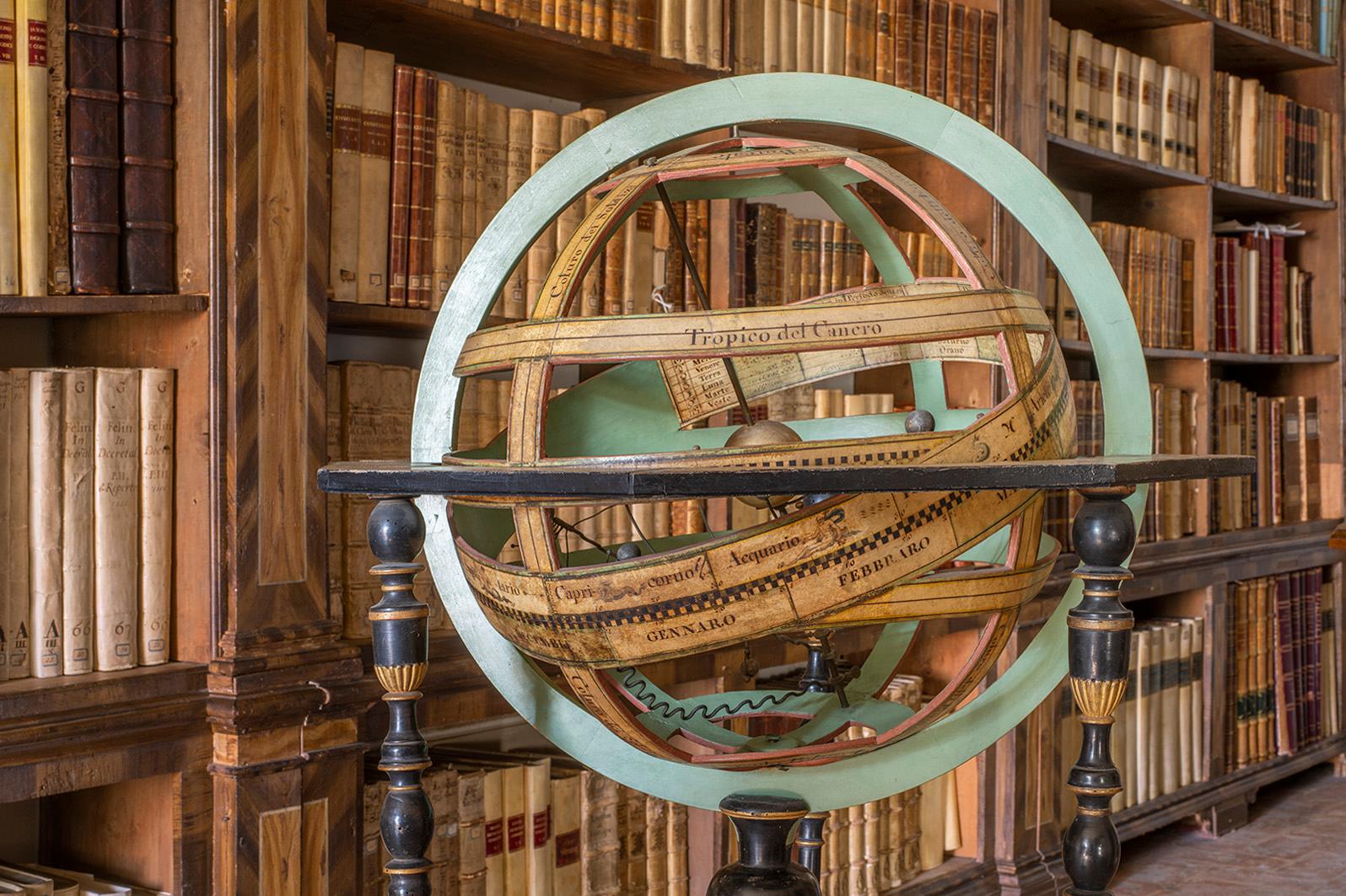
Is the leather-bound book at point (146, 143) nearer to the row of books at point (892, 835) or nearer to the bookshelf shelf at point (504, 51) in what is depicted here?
the bookshelf shelf at point (504, 51)

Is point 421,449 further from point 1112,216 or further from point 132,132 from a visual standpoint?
point 1112,216

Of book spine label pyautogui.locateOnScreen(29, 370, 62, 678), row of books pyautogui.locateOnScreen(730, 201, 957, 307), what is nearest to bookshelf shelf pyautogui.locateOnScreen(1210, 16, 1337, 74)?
row of books pyautogui.locateOnScreen(730, 201, 957, 307)

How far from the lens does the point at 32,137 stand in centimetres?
175

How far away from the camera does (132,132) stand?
1846 mm

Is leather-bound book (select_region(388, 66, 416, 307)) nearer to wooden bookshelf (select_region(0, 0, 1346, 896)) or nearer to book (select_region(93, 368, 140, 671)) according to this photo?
wooden bookshelf (select_region(0, 0, 1346, 896))

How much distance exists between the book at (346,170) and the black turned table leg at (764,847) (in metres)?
0.98

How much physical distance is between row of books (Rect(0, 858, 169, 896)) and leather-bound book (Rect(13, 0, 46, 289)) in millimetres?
706

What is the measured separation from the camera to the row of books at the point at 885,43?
2.66m

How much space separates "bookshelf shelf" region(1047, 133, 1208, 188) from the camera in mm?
3391

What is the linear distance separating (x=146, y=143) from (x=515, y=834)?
3.76 feet

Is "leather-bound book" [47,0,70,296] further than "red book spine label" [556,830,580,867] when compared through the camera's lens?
No

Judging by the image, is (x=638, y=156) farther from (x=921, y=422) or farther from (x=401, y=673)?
(x=401, y=673)

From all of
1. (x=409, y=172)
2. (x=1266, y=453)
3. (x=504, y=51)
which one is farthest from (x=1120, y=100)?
(x=409, y=172)

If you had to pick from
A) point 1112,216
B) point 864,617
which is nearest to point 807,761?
point 864,617
